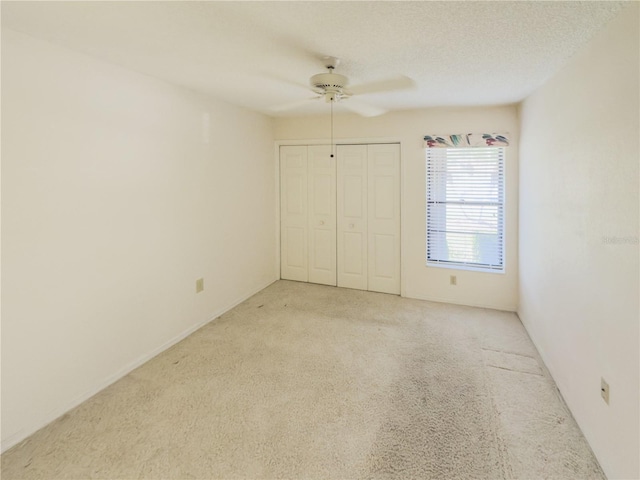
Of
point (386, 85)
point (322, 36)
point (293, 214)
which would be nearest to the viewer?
point (322, 36)

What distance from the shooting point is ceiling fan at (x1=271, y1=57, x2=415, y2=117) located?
2402mm

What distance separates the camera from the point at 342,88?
99.6 inches

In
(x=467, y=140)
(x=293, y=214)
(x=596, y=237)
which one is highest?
(x=467, y=140)

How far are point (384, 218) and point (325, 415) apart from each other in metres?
2.78

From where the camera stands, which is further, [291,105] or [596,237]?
[291,105]

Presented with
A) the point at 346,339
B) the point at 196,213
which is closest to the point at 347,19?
the point at 196,213

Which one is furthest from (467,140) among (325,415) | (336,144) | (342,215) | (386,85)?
(325,415)

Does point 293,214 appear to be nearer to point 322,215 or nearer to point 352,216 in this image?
point 322,215

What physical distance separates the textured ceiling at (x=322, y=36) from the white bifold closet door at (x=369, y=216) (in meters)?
1.57

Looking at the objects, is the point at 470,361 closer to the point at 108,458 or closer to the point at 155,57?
the point at 108,458

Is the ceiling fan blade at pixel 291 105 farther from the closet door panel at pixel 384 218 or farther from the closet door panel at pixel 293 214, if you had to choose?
the closet door panel at pixel 384 218

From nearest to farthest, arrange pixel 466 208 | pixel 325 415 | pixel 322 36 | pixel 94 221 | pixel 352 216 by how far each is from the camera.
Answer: pixel 322 36, pixel 325 415, pixel 94 221, pixel 466 208, pixel 352 216

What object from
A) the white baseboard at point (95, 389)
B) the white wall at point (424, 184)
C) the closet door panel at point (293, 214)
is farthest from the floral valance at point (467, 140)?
the white baseboard at point (95, 389)

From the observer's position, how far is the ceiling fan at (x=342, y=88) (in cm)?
240
